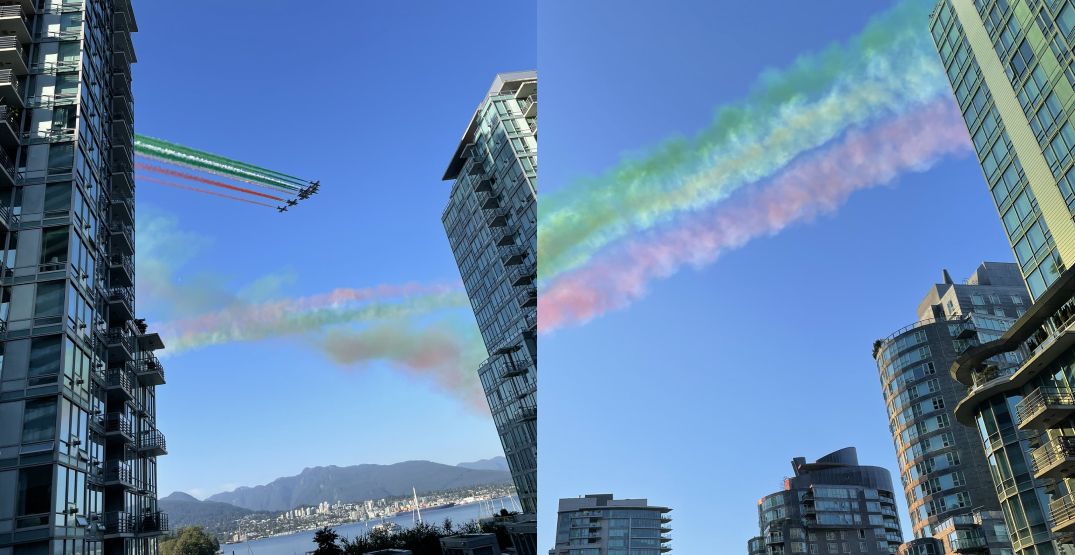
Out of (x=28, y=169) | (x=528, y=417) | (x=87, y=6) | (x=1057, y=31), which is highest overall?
(x=87, y=6)

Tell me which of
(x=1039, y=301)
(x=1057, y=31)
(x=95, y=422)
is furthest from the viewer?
(x=95, y=422)

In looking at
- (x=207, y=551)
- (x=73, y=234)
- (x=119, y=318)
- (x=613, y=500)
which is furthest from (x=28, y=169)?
(x=613, y=500)

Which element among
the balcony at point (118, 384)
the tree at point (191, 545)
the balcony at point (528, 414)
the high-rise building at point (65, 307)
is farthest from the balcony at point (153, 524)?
the tree at point (191, 545)

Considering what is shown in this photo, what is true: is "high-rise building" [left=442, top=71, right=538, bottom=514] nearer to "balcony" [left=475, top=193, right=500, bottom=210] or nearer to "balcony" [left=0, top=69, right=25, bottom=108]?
"balcony" [left=475, top=193, right=500, bottom=210]

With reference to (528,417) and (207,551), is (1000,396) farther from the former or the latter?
(207,551)

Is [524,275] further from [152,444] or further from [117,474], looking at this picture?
[117,474]

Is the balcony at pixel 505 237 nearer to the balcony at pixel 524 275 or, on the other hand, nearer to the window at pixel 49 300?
the balcony at pixel 524 275

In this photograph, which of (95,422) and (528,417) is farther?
(528,417)

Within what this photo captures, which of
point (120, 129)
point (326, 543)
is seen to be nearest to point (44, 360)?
point (120, 129)
